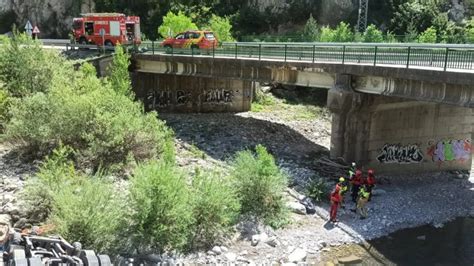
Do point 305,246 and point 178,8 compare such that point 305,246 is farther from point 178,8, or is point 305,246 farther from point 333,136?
point 178,8

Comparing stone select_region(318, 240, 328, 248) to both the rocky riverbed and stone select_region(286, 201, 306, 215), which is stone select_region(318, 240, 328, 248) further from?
stone select_region(286, 201, 306, 215)

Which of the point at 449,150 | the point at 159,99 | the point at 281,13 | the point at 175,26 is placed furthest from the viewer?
the point at 281,13

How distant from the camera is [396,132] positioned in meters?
28.8

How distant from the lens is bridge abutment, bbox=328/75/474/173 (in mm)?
26750

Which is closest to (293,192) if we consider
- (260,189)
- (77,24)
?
(260,189)

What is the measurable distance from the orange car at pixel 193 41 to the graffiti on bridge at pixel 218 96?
4.89 metres

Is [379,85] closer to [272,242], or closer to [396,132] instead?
[396,132]

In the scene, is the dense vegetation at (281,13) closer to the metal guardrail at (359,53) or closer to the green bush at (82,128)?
the metal guardrail at (359,53)

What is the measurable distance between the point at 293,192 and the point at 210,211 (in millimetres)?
6757

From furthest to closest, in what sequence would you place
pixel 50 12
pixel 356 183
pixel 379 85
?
pixel 50 12 → pixel 379 85 → pixel 356 183

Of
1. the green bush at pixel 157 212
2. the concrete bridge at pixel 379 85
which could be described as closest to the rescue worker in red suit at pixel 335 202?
the concrete bridge at pixel 379 85

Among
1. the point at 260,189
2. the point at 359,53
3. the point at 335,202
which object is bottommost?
the point at 335,202

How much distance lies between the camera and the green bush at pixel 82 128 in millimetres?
23516

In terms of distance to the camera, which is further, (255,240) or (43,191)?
(255,240)
